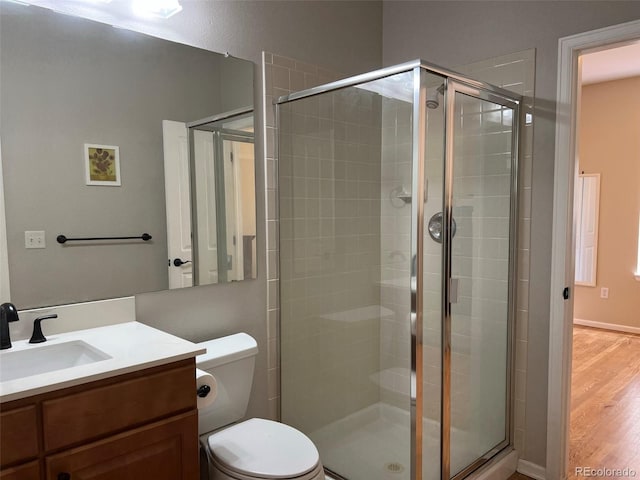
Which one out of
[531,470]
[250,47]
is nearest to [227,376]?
[250,47]

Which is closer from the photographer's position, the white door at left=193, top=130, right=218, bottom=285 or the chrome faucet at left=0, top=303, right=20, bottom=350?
the chrome faucet at left=0, top=303, right=20, bottom=350

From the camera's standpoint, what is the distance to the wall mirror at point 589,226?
16.5 feet

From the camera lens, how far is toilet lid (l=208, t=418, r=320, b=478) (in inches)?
63.9

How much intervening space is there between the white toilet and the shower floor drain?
1.45ft

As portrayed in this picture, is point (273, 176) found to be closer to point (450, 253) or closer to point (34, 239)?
point (450, 253)

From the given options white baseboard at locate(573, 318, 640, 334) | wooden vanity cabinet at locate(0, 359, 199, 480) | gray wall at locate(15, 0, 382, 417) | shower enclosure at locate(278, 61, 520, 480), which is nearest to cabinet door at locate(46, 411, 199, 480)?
wooden vanity cabinet at locate(0, 359, 199, 480)

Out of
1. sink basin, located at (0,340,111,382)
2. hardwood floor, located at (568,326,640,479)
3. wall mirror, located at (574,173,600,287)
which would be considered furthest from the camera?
wall mirror, located at (574,173,600,287)

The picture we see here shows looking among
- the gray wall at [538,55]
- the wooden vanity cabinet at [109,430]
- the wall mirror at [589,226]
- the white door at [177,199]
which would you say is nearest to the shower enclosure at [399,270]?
the gray wall at [538,55]

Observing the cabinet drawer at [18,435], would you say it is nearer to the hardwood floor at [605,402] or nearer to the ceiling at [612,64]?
the hardwood floor at [605,402]

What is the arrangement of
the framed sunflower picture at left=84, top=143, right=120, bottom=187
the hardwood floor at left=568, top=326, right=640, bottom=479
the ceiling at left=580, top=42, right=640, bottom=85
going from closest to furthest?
the framed sunflower picture at left=84, top=143, right=120, bottom=187, the hardwood floor at left=568, top=326, right=640, bottom=479, the ceiling at left=580, top=42, right=640, bottom=85

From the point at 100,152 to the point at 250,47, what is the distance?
2.91 ft

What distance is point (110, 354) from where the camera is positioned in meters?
1.47

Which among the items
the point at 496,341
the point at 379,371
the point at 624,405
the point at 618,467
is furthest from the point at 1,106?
the point at 624,405

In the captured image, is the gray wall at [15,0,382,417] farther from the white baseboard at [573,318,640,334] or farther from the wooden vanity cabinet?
the white baseboard at [573,318,640,334]
